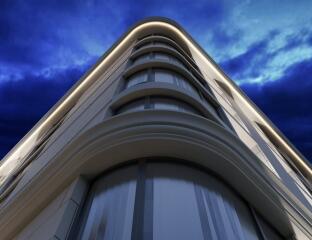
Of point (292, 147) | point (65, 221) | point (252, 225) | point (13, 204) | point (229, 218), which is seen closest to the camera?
point (65, 221)

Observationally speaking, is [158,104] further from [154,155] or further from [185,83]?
[154,155]

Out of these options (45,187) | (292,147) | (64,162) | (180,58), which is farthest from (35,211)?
(292,147)

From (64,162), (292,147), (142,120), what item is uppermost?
(292,147)

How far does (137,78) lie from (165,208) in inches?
269

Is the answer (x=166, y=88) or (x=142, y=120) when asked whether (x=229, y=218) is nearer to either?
(x=142, y=120)

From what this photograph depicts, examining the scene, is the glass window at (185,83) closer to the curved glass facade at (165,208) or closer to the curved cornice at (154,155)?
the curved cornice at (154,155)

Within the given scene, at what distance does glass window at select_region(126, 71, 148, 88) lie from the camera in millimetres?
10812

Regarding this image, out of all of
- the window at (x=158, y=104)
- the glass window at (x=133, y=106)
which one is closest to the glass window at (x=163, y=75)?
the window at (x=158, y=104)

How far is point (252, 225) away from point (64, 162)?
3.33 metres

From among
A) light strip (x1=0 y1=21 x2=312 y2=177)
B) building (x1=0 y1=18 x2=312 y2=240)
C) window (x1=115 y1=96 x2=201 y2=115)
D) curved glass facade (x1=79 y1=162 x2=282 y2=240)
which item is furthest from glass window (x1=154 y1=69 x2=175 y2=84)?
light strip (x1=0 y1=21 x2=312 y2=177)

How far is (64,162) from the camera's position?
634cm

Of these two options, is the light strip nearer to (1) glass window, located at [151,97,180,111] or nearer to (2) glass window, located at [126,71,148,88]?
(2) glass window, located at [126,71,148,88]

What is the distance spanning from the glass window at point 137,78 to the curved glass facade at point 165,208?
17.7 feet

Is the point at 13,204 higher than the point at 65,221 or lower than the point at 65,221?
higher
